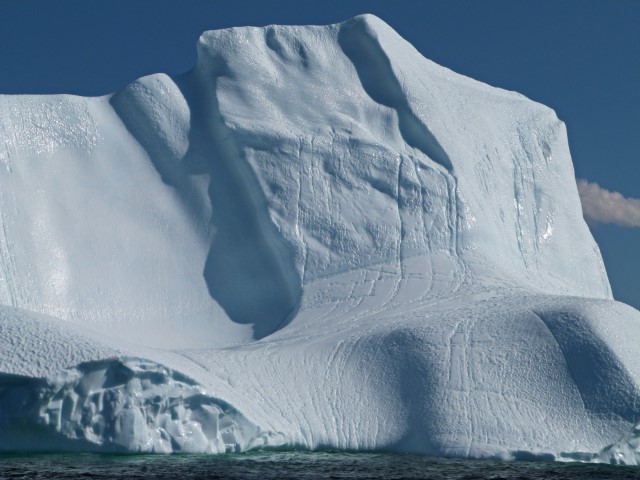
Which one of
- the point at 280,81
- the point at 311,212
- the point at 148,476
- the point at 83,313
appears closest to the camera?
the point at 148,476

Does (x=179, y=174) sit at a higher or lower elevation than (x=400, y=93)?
lower

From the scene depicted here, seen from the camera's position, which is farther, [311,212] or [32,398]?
[311,212]

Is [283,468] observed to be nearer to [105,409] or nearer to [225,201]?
[105,409]

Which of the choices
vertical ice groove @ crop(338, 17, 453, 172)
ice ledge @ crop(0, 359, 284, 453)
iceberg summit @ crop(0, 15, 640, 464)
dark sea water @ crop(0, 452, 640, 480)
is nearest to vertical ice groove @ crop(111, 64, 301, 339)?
iceberg summit @ crop(0, 15, 640, 464)

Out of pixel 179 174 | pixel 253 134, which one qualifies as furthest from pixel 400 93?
pixel 179 174

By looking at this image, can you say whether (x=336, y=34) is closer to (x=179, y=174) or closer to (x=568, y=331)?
(x=179, y=174)

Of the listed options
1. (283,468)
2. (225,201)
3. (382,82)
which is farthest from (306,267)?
(283,468)

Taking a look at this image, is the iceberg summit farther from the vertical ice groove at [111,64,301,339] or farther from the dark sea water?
the dark sea water
